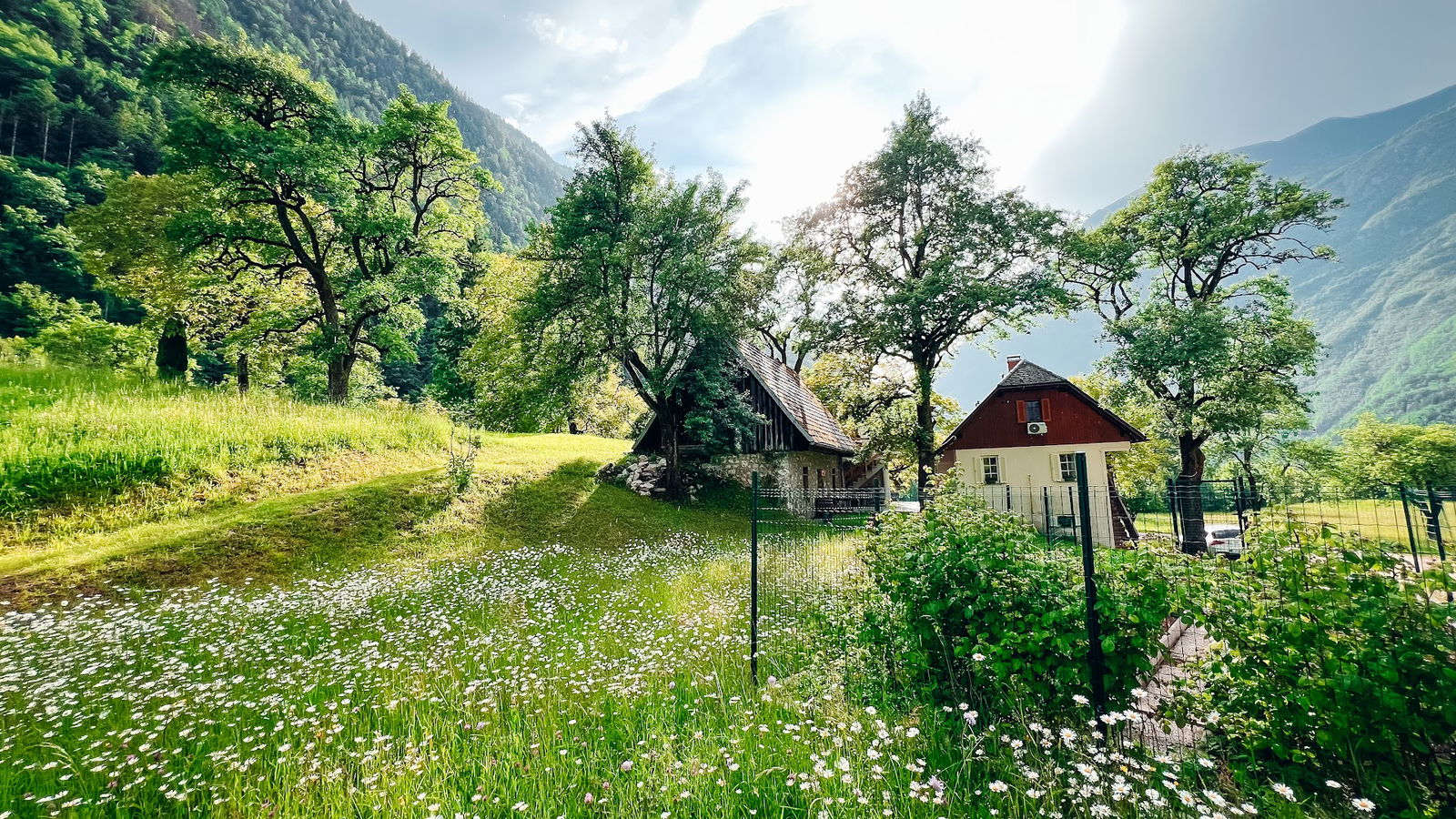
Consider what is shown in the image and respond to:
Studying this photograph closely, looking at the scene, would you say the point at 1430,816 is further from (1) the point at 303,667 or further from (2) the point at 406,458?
(2) the point at 406,458

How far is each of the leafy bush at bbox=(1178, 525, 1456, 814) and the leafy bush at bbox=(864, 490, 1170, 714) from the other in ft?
1.48

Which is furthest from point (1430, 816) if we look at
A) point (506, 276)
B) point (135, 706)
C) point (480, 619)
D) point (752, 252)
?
point (506, 276)

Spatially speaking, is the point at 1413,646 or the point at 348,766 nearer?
the point at 1413,646

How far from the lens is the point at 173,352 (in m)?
19.3

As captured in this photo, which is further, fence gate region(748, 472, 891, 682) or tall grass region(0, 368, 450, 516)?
tall grass region(0, 368, 450, 516)

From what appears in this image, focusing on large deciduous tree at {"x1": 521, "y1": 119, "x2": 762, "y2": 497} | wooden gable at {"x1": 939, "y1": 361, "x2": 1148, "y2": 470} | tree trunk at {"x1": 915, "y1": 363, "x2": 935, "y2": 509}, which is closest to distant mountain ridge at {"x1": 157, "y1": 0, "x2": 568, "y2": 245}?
large deciduous tree at {"x1": 521, "y1": 119, "x2": 762, "y2": 497}

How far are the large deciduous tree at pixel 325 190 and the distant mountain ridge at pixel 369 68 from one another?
57.6 m

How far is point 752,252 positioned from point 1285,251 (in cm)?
2109

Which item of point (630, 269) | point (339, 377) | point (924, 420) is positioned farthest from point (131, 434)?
point (924, 420)

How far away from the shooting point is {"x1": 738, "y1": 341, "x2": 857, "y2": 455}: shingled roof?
23.0m

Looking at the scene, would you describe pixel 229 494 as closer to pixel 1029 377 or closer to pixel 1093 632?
pixel 1093 632

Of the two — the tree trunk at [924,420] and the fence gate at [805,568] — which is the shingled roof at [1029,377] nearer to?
the tree trunk at [924,420]

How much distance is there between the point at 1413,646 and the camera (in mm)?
2896

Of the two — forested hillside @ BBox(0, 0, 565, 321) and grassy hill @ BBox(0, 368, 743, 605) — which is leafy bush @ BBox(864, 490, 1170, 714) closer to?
grassy hill @ BBox(0, 368, 743, 605)
